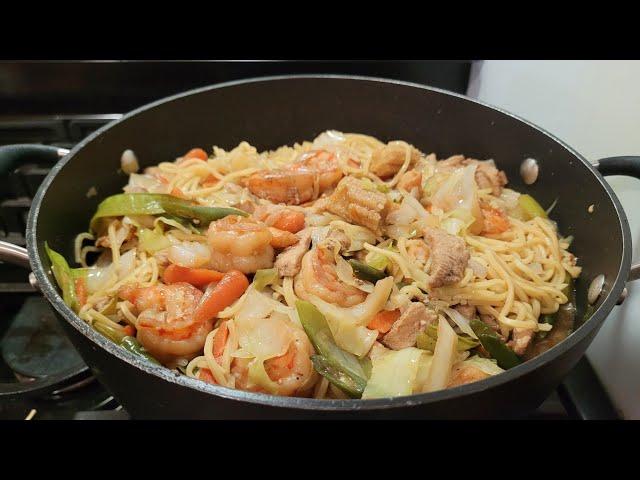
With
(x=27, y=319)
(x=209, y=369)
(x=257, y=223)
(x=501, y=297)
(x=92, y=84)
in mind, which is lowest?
(x=27, y=319)

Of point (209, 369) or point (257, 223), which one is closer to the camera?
point (209, 369)

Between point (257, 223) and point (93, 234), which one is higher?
point (257, 223)

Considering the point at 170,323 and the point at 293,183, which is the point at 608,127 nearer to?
the point at 293,183

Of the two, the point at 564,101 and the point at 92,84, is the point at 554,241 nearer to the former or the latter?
the point at 564,101

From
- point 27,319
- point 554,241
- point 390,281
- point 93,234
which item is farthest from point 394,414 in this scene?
point 27,319

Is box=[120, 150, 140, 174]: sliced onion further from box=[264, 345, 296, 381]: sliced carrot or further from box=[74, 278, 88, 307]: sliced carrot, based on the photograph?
box=[264, 345, 296, 381]: sliced carrot

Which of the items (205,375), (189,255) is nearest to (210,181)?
(189,255)

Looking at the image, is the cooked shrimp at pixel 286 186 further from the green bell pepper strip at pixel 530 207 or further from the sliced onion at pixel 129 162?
the green bell pepper strip at pixel 530 207
